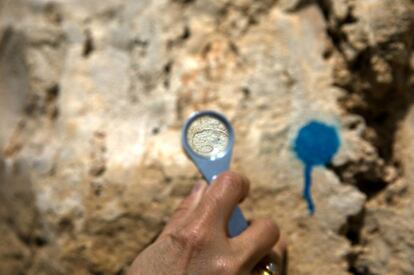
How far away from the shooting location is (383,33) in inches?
47.8

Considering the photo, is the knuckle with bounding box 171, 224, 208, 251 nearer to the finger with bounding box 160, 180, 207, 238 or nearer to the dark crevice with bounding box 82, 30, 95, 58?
the finger with bounding box 160, 180, 207, 238

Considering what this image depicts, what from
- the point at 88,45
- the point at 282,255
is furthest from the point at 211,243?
the point at 88,45

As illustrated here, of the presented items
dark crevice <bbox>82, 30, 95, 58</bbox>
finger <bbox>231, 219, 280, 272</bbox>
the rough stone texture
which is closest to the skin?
finger <bbox>231, 219, 280, 272</bbox>

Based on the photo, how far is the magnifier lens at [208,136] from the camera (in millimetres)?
1099

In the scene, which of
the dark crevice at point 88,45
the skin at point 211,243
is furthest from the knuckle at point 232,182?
the dark crevice at point 88,45

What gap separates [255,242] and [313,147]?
32 centimetres

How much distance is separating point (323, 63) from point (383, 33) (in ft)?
0.51

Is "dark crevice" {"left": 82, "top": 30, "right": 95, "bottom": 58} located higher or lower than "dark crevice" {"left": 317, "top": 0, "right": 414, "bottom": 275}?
higher

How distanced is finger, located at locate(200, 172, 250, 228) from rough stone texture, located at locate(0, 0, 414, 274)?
0.18 metres

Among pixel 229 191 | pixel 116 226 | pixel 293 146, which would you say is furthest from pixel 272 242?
pixel 116 226

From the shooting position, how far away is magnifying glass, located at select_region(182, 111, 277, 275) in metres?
1.10

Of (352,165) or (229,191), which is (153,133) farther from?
(352,165)

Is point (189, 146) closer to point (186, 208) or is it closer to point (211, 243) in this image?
point (186, 208)

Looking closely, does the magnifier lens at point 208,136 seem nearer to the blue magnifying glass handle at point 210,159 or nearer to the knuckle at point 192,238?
the blue magnifying glass handle at point 210,159
